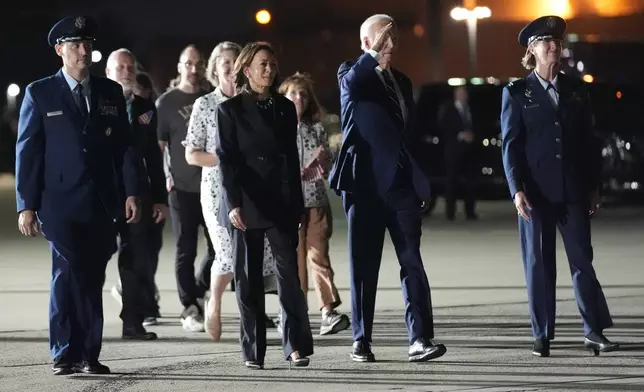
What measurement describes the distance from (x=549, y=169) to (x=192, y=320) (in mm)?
2919

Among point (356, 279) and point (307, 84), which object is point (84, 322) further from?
point (307, 84)

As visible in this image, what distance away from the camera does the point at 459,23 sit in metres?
56.6

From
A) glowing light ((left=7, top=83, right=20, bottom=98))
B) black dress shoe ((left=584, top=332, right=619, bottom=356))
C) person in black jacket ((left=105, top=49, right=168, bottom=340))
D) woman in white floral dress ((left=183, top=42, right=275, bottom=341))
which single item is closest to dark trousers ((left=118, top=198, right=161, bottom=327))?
person in black jacket ((left=105, top=49, right=168, bottom=340))

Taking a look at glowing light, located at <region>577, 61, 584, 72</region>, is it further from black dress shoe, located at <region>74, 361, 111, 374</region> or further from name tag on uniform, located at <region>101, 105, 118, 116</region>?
black dress shoe, located at <region>74, 361, 111, 374</region>

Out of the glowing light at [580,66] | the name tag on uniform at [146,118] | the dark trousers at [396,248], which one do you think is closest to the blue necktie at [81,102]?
the dark trousers at [396,248]

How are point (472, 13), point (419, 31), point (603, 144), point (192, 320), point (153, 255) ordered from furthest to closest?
point (419, 31)
point (472, 13)
point (603, 144)
point (153, 255)
point (192, 320)

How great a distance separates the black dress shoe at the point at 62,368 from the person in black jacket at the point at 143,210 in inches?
67.1

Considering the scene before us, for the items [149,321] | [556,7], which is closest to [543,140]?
[149,321]

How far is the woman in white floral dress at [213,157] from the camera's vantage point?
10430 mm

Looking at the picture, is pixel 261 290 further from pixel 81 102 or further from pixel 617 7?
pixel 617 7

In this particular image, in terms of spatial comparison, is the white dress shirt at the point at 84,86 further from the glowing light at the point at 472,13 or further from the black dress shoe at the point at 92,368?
the glowing light at the point at 472,13

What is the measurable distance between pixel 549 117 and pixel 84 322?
2.95m

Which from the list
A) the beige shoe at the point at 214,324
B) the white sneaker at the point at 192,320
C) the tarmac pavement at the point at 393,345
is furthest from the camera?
the white sneaker at the point at 192,320

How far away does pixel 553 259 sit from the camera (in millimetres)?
9734
